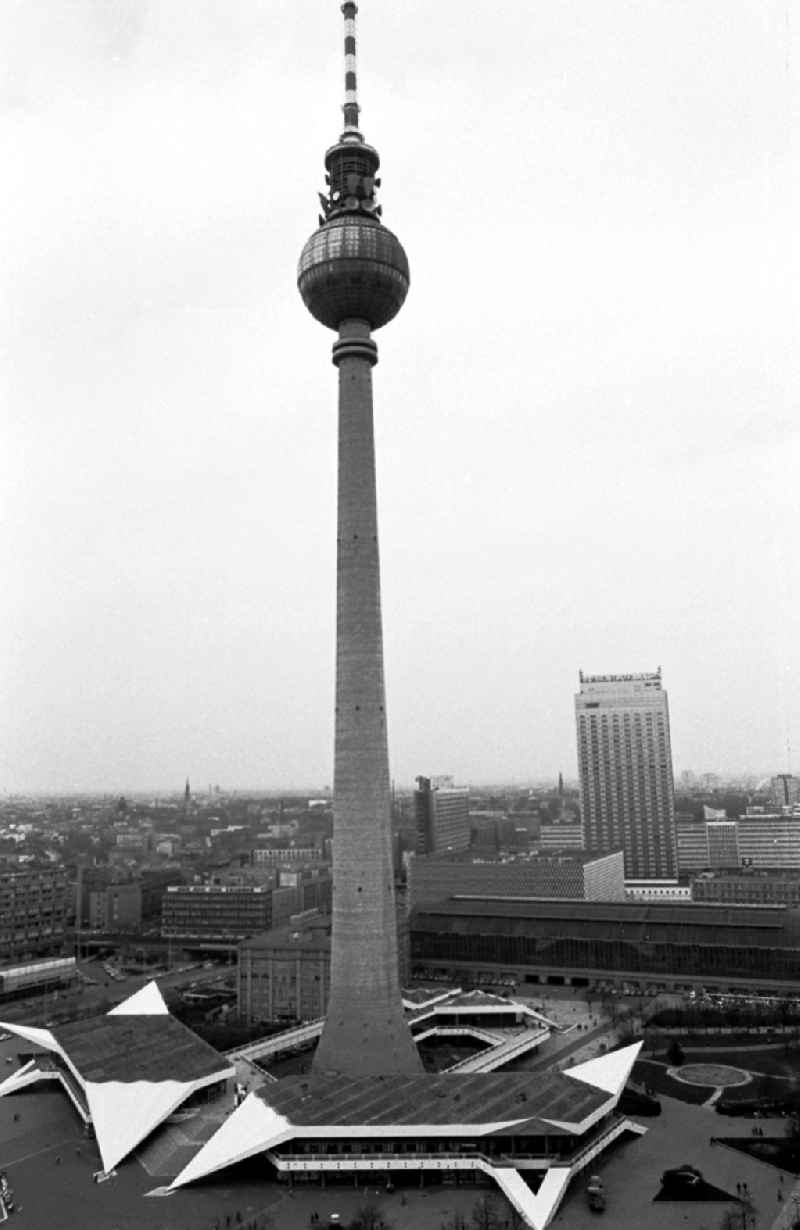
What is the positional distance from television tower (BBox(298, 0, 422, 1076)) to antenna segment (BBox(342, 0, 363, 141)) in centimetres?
7

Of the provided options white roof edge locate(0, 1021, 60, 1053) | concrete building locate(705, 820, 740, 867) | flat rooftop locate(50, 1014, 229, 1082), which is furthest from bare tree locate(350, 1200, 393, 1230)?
concrete building locate(705, 820, 740, 867)

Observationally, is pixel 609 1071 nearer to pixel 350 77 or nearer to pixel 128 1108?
pixel 128 1108

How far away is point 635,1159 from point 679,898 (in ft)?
304

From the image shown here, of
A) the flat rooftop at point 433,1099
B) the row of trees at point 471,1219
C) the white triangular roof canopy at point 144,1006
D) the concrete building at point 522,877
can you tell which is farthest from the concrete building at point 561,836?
the row of trees at point 471,1219

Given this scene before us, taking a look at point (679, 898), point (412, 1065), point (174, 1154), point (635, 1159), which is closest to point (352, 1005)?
point (412, 1065)

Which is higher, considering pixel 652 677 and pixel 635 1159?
pixel 652 677

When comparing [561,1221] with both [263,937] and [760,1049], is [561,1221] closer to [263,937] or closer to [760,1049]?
[760,1049]

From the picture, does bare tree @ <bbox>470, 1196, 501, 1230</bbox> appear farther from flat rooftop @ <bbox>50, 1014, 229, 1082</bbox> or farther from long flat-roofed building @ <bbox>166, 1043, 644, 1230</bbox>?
flat rooftop @ <bbox>50, 1014, 229, 1082</bbox>

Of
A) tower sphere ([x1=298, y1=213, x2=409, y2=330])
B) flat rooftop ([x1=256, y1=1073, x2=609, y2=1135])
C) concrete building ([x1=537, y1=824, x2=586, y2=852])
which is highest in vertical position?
tower sphere ([x1=298, y1=213, x2=409, y2=330])

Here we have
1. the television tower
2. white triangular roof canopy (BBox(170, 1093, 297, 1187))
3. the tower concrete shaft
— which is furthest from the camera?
the television tower

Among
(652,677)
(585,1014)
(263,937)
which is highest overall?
(652,677)

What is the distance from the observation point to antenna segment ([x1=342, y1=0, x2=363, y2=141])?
65750mm

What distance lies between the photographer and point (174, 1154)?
46.3 m

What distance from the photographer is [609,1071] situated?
50.4m
